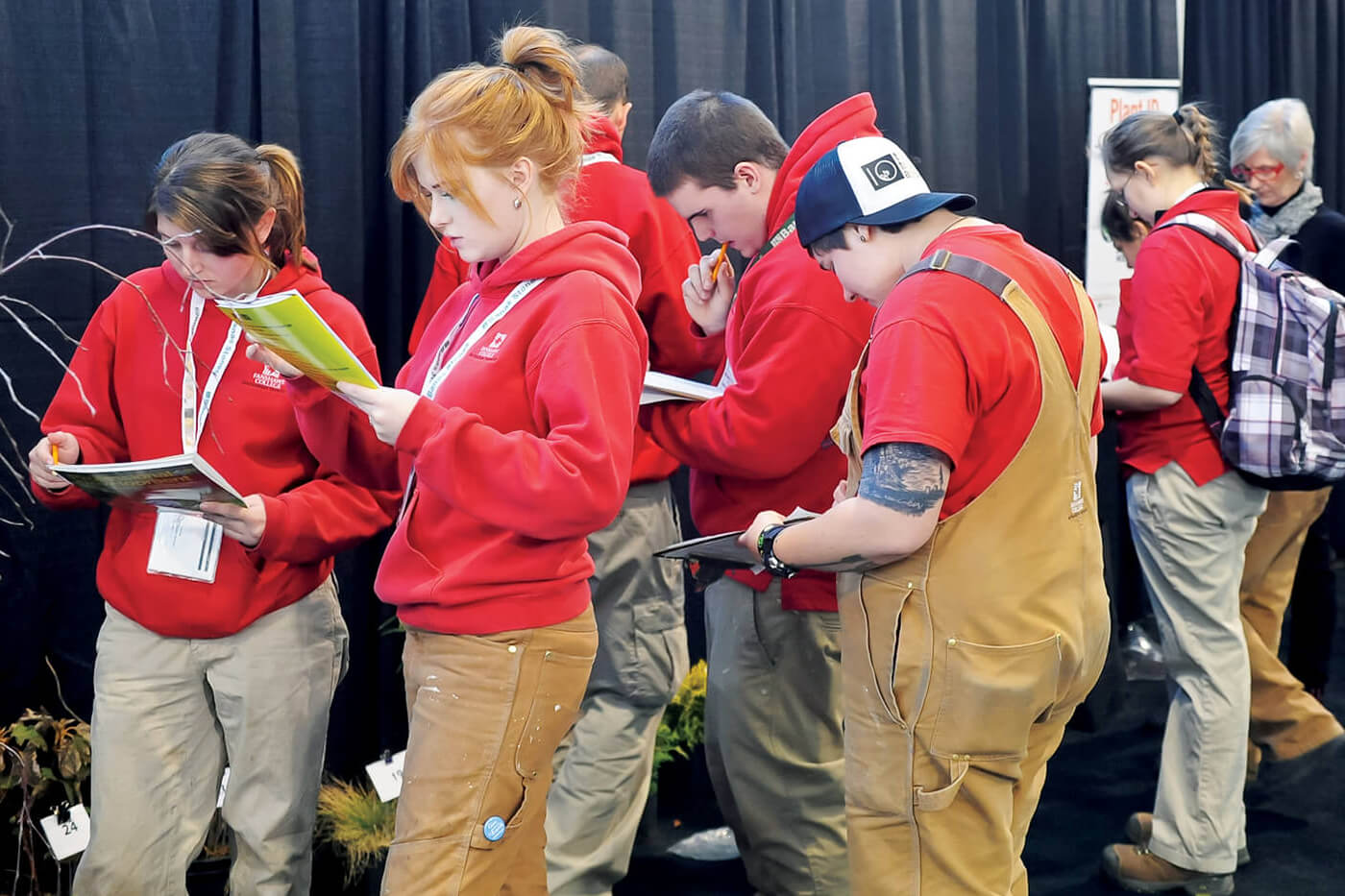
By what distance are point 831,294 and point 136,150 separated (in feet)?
5.30

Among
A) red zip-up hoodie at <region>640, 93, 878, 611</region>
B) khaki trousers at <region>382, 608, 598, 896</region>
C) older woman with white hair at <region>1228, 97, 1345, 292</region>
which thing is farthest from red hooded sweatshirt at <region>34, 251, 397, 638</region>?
older woman with white hair at <region>1228, 97, 1345, 292</region>

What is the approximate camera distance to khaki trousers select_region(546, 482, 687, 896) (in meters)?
2.59

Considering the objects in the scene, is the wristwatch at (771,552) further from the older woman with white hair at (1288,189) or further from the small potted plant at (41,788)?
the older woman with white hair at (1288,189)

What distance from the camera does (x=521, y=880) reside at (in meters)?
1.75

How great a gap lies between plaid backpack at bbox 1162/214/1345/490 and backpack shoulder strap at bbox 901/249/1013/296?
4.21ft

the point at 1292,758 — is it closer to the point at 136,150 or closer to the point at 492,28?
the point at 492,28

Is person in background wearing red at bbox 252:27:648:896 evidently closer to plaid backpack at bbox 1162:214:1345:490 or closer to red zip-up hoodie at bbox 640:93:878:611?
red zip-up hoodie at bbox 640:93:878:611

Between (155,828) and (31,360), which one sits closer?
(155,828)

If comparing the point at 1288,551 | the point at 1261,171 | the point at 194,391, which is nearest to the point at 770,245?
the point at 194,391

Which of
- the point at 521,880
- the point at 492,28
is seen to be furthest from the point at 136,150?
the point at 521,880

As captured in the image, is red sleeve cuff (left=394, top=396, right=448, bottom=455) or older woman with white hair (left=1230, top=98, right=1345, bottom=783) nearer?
red sleeve cuff (left=394, top=396, right=448, bottom=455)

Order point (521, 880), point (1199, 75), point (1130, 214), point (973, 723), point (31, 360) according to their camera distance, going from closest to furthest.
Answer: point (973, 723) → point (521, 880) → point (31, 360) → point (1130, 214) → point (1199, 75)

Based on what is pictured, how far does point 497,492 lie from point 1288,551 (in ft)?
8.51

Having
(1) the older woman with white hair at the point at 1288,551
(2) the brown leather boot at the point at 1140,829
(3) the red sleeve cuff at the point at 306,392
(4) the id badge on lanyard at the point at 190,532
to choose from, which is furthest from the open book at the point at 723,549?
(1) the older woman with white hair at the point at 1288,551
